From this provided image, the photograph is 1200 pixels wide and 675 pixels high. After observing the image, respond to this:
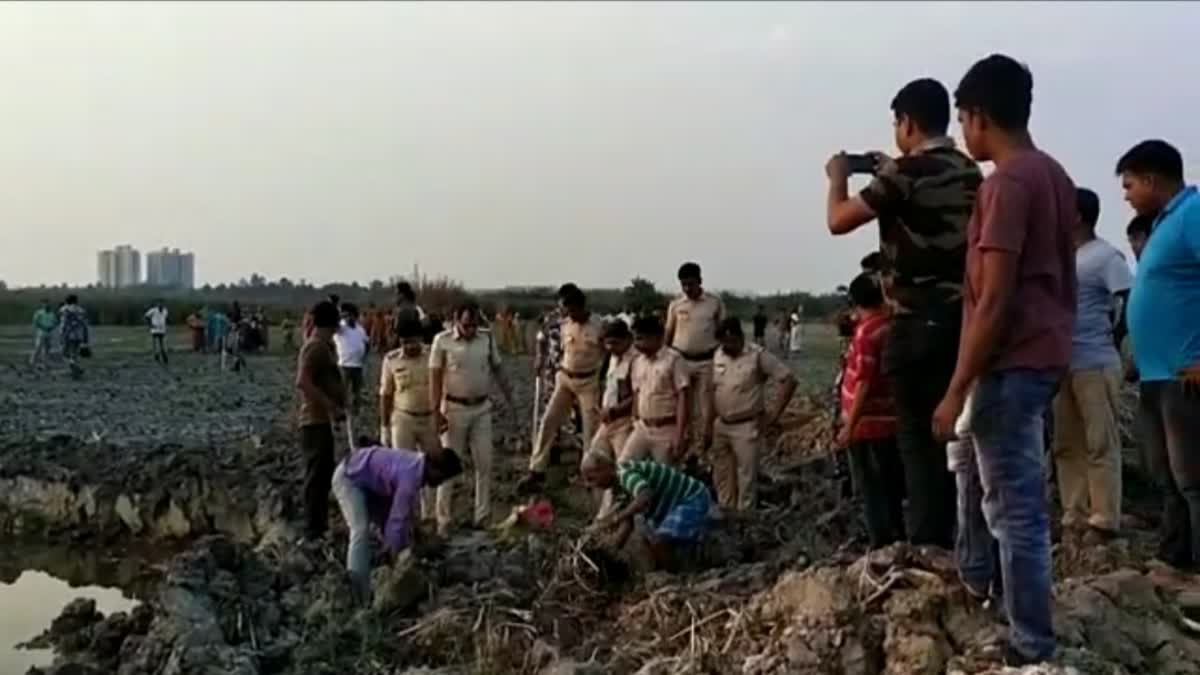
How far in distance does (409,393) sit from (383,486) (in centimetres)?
259

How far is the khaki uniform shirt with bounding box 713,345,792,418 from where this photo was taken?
10.1 metres

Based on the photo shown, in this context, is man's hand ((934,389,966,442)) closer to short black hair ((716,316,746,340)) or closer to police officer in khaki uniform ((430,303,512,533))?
short black hair ((716,316,746,340))

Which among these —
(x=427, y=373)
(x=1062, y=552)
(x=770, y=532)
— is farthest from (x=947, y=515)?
(x=427, y=373)

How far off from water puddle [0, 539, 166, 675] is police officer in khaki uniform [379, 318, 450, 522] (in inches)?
89.2

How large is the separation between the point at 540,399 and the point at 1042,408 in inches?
414

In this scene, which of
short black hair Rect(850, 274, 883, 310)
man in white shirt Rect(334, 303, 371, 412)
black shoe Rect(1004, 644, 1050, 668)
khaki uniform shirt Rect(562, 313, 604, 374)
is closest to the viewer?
black shoe Rect(1004, 644, 1050, 668)

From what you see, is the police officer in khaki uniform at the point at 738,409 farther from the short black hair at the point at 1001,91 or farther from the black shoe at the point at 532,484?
the short black hair at the point at 1001,91

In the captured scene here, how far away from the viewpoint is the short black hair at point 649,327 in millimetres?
9969

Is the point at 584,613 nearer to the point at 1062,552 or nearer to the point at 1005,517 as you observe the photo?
the point at 1062,552

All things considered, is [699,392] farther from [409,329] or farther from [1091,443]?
[1091,443]

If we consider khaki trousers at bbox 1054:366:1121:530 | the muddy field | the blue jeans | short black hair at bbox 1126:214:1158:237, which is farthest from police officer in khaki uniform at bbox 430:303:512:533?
the blue jeans

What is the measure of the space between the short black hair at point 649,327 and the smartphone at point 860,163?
15.8 ft

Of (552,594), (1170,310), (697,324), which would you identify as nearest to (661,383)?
(697,324)

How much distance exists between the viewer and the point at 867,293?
7.28 meters
